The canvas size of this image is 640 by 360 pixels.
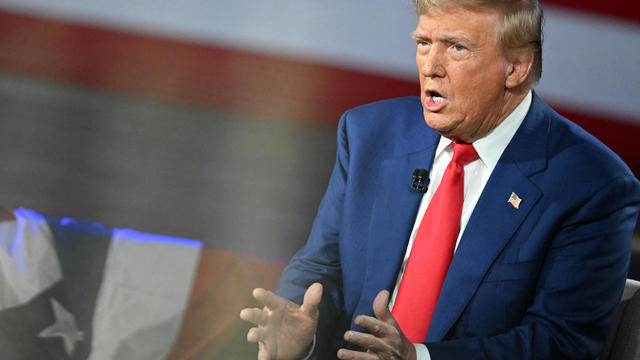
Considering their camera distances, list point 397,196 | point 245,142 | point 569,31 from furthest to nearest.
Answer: point 245,142 → point 569,31 → point 397,196

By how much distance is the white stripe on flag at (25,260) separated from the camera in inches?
55.3

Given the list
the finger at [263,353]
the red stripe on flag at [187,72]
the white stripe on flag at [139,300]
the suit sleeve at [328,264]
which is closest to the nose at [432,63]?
the suit sleeve at [328,264]

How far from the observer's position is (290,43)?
247 cm

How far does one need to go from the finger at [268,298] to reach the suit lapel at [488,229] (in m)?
0.28

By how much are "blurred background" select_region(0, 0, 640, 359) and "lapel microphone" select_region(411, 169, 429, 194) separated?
620mm

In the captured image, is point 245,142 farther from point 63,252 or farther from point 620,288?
point 620,288

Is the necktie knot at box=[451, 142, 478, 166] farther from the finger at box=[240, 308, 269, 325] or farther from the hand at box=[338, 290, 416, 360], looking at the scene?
the finger at box=[240, 308, 269, 325]

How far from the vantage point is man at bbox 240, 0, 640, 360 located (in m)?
1.24

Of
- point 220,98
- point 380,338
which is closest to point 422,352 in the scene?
point 380,338

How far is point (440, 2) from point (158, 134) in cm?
177

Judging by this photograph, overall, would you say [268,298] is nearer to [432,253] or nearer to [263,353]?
[263,353]

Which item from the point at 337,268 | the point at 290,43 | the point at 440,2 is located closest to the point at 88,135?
the point at 290,43

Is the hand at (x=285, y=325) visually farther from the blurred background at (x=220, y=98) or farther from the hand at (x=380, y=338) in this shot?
the blurred background at (x=220, y=98)

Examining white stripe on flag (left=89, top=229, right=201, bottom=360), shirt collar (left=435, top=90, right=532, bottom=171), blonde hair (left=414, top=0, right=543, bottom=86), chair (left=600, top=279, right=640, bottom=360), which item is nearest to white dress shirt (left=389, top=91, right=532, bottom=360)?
shirt collar (left=435, top=90, right=532, bottom=171)
